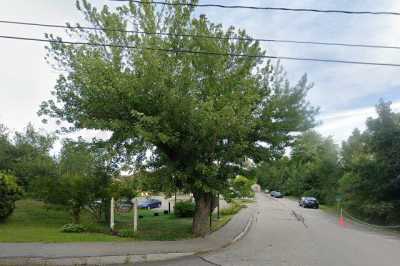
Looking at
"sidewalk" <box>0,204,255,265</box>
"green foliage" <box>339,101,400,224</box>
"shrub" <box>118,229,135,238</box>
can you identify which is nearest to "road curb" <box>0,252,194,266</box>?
"sidewalk" <box>0,204,255,265</box>

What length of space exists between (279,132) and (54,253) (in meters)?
11.5

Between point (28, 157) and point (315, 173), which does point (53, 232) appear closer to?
point (28, 157)

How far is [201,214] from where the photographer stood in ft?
59.9

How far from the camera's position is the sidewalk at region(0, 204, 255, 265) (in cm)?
1145

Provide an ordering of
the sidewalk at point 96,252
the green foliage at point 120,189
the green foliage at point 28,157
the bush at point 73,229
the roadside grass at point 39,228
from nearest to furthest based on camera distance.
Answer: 1. the sidewalk at point 96,252
2. the roadside grass at point 39,228
3. the bush at point 73,229
4. the green foliage at point 120,189
5. the green foliage at point 28,157

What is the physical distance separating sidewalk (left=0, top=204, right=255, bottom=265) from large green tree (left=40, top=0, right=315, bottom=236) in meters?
2.81

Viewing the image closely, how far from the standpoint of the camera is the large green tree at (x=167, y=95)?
1523 cm

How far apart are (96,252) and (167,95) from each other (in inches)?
240

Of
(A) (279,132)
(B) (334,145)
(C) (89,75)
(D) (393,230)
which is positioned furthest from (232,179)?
(B) (334,145)

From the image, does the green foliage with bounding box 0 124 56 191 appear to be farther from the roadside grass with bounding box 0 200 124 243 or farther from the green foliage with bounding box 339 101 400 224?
the green foliage with bounding box 339 101 400 224

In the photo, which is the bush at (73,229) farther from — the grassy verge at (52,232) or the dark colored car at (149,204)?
the dark colored car at (149,204)

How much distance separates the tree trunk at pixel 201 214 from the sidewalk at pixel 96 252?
210cm

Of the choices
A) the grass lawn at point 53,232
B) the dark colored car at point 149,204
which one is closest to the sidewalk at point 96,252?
the grass lawn at point 53,232

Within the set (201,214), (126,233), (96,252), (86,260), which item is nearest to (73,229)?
(126,233)
